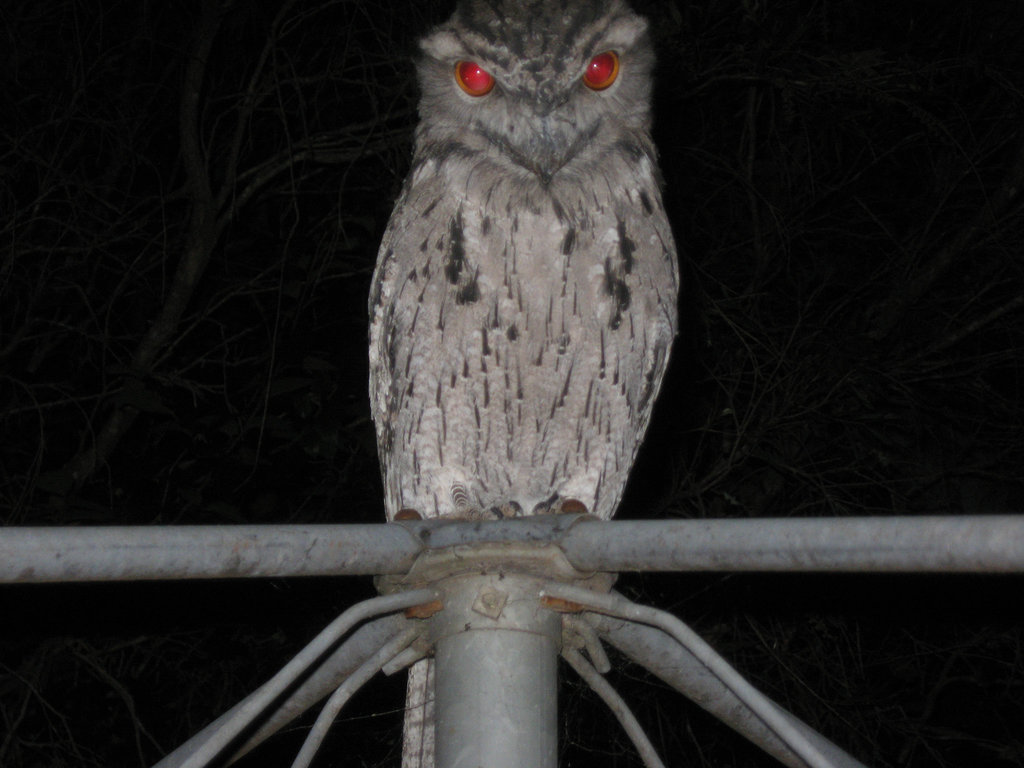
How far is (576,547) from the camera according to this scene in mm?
898

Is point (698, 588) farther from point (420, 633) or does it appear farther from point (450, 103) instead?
point (420, 633)

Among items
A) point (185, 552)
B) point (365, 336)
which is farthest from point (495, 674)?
point (365, 336)

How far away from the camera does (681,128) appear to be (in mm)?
3742

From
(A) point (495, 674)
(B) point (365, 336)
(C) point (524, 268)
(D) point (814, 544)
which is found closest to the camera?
(D) point (814, 544)

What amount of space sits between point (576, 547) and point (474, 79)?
1220 mm

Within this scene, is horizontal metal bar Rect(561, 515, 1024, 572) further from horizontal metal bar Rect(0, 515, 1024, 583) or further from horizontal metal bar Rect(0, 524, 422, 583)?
horizontal metal bar Rect(0, 524, 422, 583)

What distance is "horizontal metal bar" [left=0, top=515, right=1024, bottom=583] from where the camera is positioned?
0.69 metres

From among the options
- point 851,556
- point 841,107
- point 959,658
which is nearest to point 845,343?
point 841,107

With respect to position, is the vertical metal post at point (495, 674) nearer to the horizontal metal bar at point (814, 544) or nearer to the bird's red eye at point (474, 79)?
the horizontal metal bar at point (814, 544)

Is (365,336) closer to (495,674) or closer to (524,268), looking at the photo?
(524,268)

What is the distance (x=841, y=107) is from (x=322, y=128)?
1.83 meters

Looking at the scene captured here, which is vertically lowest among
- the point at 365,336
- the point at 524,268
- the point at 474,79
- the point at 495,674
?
the point at 495,674

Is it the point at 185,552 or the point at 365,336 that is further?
the point at 365,336

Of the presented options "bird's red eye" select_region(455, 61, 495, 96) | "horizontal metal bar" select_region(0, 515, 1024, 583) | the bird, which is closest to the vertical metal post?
"horizontal metal bar" select_region(0, 515, 1024, 583)
